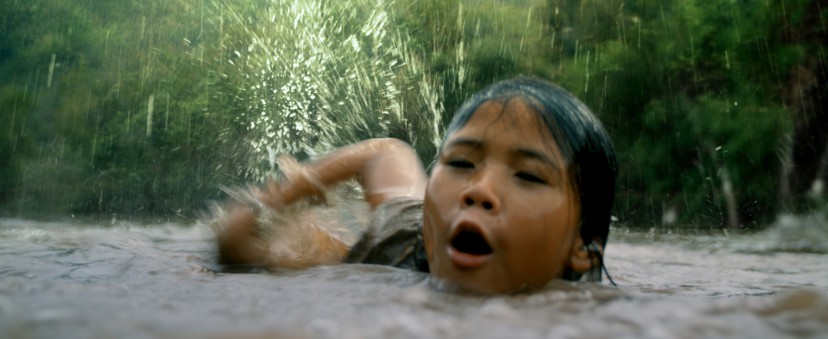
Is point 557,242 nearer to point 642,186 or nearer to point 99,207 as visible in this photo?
point 642,186

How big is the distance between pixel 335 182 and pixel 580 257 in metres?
1.42

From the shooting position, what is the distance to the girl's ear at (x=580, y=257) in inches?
114

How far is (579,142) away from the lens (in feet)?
9.33

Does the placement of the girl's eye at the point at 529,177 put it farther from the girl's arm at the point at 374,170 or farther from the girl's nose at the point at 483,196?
the girl's arm at the point at 374,170

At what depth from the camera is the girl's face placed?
2.54 metres

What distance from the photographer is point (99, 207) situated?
62.8 ft

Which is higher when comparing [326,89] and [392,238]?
[326,89]

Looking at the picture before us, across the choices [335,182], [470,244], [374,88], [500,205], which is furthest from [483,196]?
[374,88]


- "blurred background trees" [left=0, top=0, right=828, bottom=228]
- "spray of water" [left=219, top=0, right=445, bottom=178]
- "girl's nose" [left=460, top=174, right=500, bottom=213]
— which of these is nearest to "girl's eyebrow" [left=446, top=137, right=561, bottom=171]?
"girl's nose" [left=460, top=174, right=500, bottom=213]

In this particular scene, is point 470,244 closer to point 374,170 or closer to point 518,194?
point 518,194

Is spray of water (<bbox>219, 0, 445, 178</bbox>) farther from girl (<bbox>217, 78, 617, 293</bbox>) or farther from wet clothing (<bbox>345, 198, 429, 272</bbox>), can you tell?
girl (<bbox>217, 78, 617, 293</bbox>)

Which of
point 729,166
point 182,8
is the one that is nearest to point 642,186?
point 729,166

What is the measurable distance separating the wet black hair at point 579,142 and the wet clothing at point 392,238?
831mm

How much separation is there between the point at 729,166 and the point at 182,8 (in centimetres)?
1761
